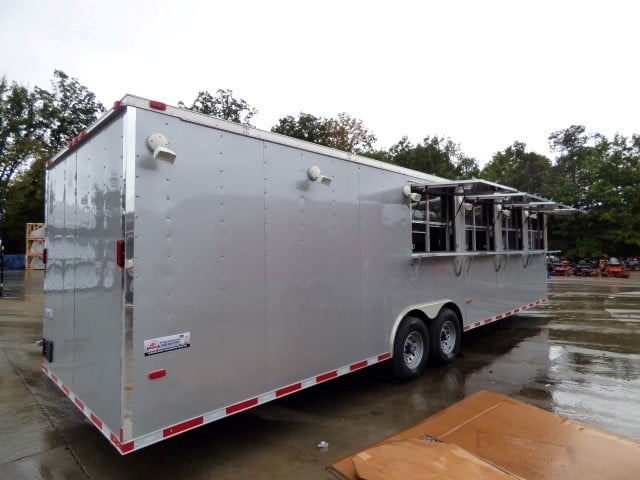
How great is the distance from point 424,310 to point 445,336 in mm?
1105

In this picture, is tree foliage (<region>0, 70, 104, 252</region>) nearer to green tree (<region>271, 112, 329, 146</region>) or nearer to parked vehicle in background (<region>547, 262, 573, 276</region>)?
green tree (<region>271, 112, 329, 146</region>)

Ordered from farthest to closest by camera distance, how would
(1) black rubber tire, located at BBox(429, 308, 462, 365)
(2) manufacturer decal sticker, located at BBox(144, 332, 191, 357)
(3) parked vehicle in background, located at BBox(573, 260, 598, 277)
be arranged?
(3) parked vehicle in background, located at BBox(573, 260, 598, 277) → (1) black rubber tire, located at BBox(429, 308, 462, 365) → (2) manufacturer decal sticker, located at BBox(144, 332, 191, 357)

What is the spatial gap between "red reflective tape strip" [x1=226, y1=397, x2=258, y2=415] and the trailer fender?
7.36 feet

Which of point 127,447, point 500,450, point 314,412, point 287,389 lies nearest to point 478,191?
point 314,412

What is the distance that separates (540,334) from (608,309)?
5.24 metres

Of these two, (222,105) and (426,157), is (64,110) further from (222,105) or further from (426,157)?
(426,157)

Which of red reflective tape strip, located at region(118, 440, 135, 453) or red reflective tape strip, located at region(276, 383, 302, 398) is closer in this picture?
red reflective tape strip, located at region(118, 440, 135, 453)

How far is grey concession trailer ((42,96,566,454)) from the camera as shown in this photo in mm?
2918

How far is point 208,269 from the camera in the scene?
3.29m

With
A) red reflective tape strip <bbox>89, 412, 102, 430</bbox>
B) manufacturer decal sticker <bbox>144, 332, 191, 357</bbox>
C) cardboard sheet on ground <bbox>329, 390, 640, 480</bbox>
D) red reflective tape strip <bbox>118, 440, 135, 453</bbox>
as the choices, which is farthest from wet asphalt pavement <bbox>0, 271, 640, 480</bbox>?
manufacturer decal sticker <bbox>144, 332, 191, 357</bbox>

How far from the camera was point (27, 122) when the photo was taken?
33781mm

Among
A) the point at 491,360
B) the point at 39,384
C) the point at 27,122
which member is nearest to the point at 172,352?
the point at 39,384

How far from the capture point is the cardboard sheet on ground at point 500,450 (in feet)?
8.17

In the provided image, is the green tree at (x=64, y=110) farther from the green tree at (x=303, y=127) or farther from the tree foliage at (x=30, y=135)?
the green tree at (x=303, y=127)
